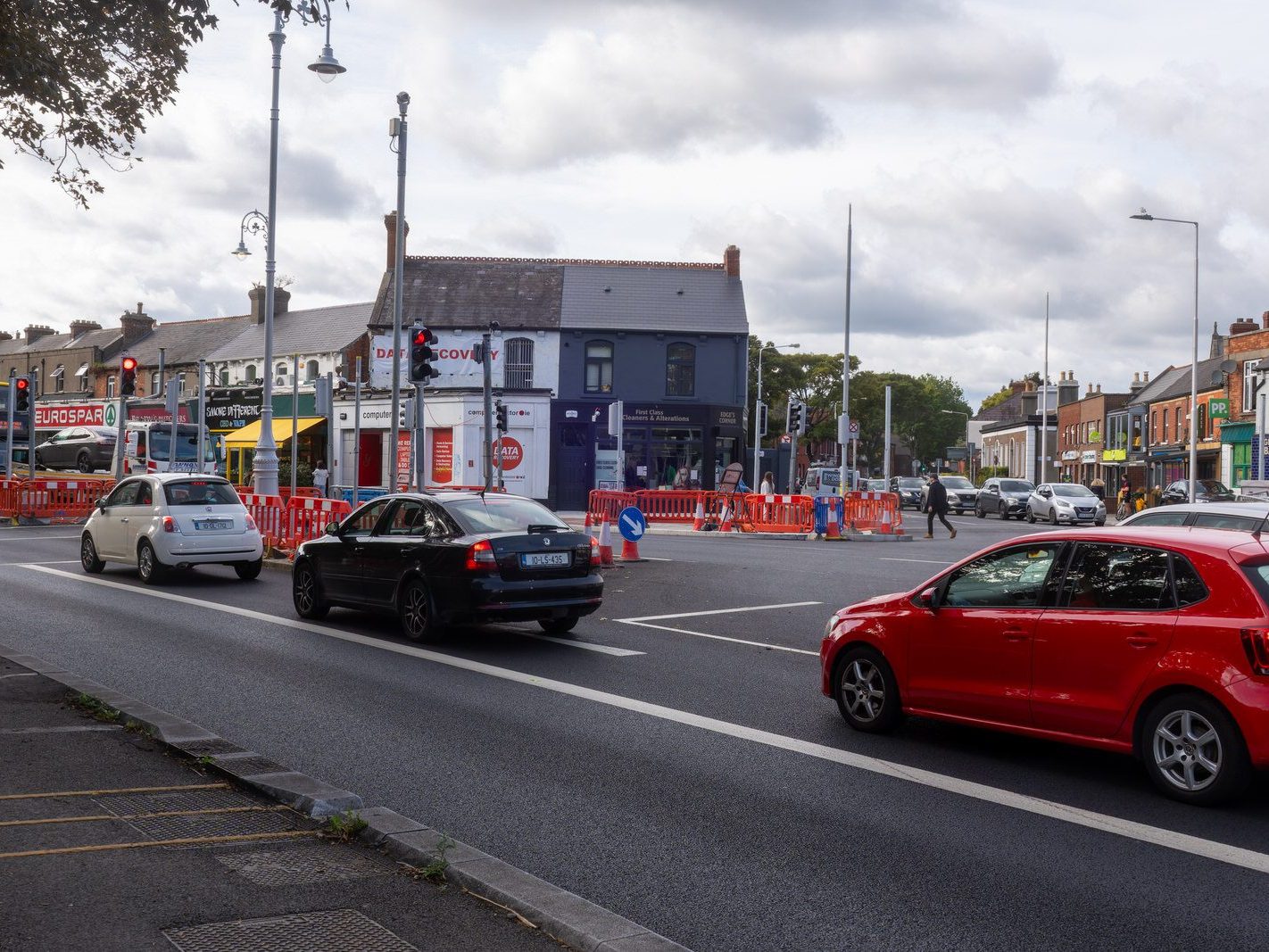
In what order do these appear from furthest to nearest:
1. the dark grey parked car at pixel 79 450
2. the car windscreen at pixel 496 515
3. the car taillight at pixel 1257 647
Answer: the dark grey parked car at pixel 79 450, the car windscreen at pixel 496 515, the car taillight at pixel 1257 647

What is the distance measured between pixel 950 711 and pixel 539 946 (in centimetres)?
411

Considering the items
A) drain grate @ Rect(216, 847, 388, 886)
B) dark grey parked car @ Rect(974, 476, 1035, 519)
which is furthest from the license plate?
dark grey parked car @ Rect(974, 476, 1035, 519)

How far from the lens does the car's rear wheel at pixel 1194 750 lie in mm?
6309

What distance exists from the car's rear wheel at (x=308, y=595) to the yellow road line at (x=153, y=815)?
7.99 m

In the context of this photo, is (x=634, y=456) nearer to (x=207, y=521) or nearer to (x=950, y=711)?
(x=207, y=521)

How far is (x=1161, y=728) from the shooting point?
21.7 ft

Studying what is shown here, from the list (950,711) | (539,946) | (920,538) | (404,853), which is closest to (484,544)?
(950,711)

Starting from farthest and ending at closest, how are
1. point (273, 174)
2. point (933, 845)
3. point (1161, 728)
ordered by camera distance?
1. point (273, 174)
2. point (1161, 728)
3. point (933, 845)

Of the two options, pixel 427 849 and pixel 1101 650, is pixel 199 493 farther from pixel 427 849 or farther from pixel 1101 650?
pixel 1101 650

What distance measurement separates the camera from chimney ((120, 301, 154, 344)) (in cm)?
7362

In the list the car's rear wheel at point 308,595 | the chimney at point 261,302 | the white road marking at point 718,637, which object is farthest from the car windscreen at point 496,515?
the chimney at point 261,302

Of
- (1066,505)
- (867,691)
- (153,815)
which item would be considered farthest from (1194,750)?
(1066,505)

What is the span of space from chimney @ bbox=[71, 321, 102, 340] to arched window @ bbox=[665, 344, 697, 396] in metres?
45.1

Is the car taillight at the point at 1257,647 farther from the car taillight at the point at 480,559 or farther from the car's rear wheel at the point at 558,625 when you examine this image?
the car's rear wheel at the point at 558,625
